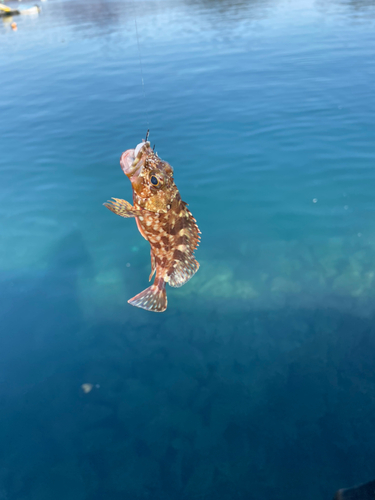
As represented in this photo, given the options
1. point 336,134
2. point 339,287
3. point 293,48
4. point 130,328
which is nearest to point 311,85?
point 336,134

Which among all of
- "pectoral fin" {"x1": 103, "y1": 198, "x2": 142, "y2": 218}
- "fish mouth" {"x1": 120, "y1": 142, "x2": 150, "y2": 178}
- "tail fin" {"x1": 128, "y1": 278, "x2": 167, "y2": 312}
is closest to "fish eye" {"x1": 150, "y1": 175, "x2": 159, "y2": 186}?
"fish mouth" {"x1": 120, "y1": 142, "x2": 150, "y2": 178}

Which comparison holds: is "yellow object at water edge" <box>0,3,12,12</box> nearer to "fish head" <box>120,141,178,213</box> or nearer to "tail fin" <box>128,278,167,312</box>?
"fish head" <box>120,141,178,213</box>

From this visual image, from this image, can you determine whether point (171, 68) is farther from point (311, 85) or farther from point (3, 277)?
point (3, 277)

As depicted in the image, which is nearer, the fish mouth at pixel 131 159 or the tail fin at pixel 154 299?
the fish mouth at pixel 131 159

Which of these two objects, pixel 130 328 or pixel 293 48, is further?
pixel 293 48

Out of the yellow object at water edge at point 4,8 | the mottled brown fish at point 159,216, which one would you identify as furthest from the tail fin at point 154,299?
the yellow object at water edge at point 4,8

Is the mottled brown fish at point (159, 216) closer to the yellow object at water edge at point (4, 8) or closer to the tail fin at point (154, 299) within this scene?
the tail fin at point (154, 299)
